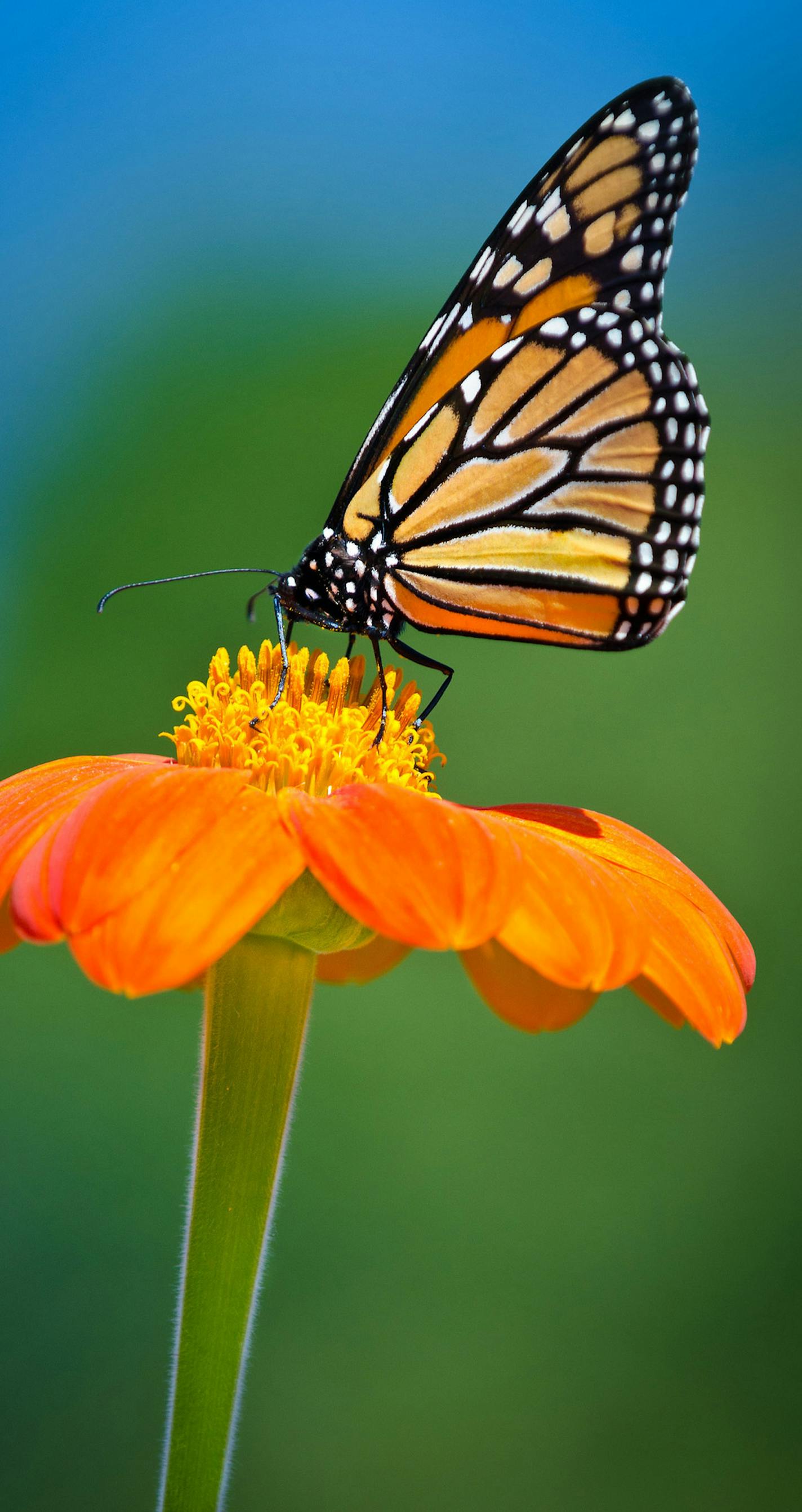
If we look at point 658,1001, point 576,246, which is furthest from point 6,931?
point 576,246

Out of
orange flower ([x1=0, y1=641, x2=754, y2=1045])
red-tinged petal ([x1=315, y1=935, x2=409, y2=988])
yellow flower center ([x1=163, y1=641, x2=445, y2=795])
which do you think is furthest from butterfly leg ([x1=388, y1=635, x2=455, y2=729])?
red-tinged petal ([x1=315, y1=935, x2=409, y2=988])

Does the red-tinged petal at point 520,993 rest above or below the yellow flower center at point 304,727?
below

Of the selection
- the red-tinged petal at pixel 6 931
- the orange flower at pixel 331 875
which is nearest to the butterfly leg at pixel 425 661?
the orange flower at pixel 331 875

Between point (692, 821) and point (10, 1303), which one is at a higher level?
point (692, 821)

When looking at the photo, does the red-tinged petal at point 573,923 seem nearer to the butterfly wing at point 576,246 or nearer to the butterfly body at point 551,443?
the butterfly body at point 551,443

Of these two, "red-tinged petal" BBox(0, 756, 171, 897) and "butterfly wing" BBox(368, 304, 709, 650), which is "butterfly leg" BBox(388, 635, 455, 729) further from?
"red-tinged petal" BBox(0, 756, 171, 897)

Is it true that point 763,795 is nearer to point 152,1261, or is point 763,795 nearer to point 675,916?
point 152,1261

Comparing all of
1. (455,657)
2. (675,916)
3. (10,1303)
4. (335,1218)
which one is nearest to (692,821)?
(455,657)
